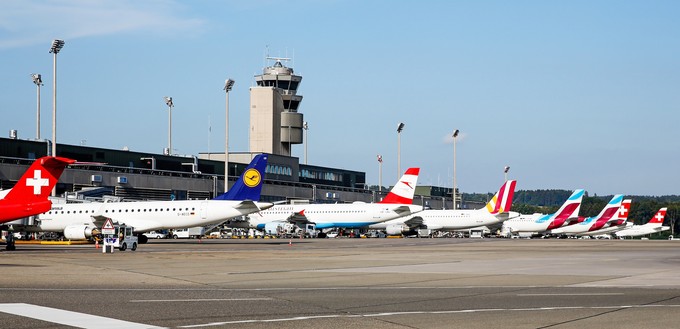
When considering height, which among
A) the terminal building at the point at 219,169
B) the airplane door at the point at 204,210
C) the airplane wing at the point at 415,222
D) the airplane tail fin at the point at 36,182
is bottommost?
the airplane wing at the point at 415,222

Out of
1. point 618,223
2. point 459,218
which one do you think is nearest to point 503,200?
point 459,218

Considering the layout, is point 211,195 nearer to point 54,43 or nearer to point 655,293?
point 54,43

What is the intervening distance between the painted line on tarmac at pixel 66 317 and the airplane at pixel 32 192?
31913 mm

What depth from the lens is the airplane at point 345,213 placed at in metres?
102

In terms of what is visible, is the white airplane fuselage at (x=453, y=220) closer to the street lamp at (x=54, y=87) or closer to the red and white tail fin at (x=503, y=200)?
the red and white tail fin at (x=503, y=200)

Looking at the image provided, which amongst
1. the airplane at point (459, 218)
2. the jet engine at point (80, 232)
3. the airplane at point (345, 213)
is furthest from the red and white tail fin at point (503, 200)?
the jet engine at point (80, 232)

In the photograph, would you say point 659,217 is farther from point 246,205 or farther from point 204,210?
point 204,210

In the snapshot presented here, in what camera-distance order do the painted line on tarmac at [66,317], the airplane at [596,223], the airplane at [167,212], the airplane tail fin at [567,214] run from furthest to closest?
the airplane at [596,223], the airplane tail fin at [567,214], the airplane at [167,212], the painted line on tarmac at [66,317]

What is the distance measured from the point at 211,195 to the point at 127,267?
297 ft

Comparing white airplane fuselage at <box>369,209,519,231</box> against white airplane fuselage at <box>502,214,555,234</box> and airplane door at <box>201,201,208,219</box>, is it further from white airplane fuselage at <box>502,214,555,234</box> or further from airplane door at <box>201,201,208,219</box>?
airplane door at <box>201,201,208,219</box>

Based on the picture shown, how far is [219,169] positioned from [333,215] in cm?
3021

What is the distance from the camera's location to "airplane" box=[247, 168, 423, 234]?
102 meters

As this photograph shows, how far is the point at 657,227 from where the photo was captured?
526 ft

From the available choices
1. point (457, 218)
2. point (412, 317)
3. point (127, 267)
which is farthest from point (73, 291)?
point (457, 218)
